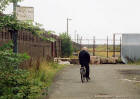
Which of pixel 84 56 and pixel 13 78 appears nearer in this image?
pixel 13 78

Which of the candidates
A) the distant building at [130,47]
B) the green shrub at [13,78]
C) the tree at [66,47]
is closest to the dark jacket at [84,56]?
the green shrub at [13,78]

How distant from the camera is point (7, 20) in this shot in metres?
8.75

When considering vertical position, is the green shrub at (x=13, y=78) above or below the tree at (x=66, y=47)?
below

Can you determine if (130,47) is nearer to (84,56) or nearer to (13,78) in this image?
(84,56)

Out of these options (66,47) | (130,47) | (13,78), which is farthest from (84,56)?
(66,47)

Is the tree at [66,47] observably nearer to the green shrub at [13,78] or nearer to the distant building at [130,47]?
the distant building at [130,47]

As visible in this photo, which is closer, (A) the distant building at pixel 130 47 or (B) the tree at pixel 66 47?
(A) the distant building at pixel 130 47

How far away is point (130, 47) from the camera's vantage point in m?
32.8

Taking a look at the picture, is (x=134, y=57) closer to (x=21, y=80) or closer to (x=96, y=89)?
(x=96, y=89)

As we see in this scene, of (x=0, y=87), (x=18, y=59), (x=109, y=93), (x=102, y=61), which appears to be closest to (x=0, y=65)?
(x=18, y=59)


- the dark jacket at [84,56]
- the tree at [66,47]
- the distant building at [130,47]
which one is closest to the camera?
the dark jacket at [84,56]

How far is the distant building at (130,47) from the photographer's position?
32656 millimetres

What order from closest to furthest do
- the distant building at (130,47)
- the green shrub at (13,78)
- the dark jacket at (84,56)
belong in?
the green shrub at (13,78) → the dark jacket at (84,56) → the distant building at (130,47)

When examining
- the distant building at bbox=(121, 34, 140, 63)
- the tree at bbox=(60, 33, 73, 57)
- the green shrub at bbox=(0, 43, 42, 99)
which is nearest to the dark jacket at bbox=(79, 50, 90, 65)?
the green shrub at bbox=(0, 43, 42, 99)
